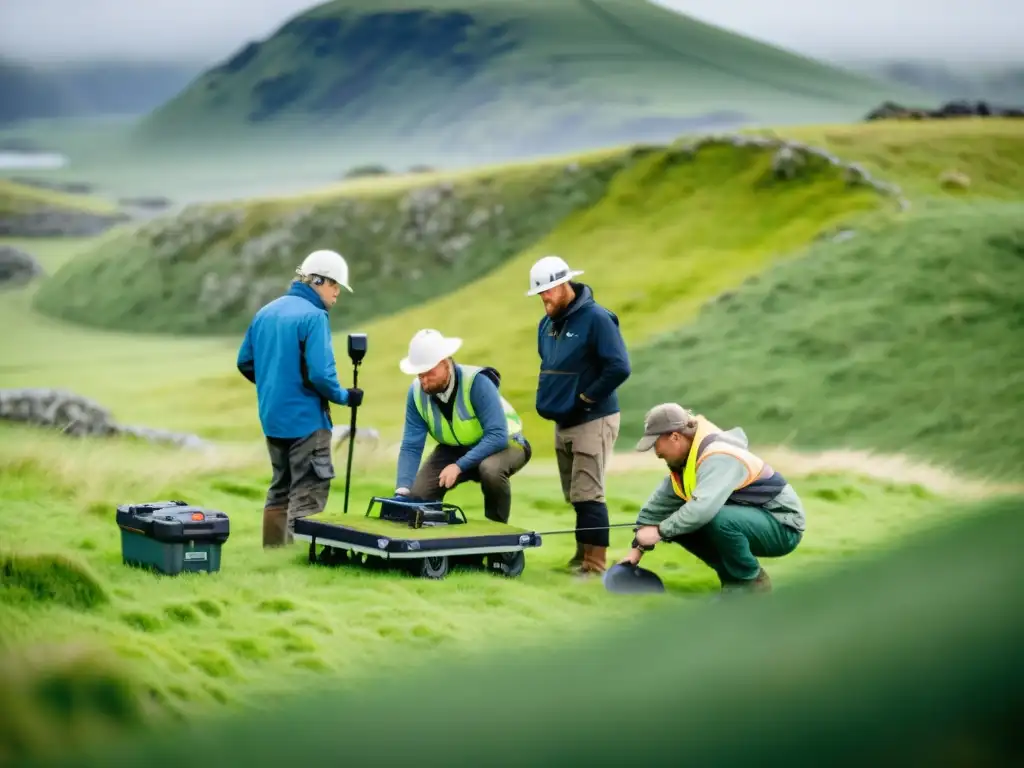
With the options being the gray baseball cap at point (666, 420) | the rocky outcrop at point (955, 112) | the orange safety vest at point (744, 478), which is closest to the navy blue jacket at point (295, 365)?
the gray baseball cap at point (666, 420)

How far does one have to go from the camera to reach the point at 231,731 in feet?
19.1

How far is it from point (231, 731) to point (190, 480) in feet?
30.0

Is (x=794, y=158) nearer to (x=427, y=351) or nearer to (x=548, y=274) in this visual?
(x=548, y=274)

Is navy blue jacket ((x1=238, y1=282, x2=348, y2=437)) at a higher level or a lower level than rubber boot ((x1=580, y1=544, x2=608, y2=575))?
higher

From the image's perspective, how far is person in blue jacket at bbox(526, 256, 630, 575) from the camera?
10562mm

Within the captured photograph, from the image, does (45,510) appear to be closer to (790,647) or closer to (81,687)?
(81,687)

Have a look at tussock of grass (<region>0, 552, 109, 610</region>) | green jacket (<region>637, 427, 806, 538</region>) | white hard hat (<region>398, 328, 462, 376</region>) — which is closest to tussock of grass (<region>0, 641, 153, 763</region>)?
tussock of grass (<region>0, 552, 109, 610</region>)

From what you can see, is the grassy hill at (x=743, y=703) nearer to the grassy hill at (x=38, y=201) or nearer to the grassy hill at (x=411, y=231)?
the grassy hill at (x=411, y=231)

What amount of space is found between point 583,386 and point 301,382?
6.62 feet

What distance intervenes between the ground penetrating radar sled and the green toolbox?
0.69 metres

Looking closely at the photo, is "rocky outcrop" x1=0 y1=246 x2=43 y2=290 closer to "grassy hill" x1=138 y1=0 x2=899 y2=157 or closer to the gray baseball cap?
"grassy hill" x1=138 y1=0 x2=899 y2=157

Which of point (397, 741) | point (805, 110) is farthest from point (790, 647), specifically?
point (805, 110)

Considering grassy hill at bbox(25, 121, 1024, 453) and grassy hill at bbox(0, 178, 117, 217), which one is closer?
grassy hill at bbox(25, 121, 1024, 453)

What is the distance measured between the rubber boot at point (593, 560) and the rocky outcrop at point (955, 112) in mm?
22423
